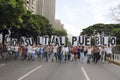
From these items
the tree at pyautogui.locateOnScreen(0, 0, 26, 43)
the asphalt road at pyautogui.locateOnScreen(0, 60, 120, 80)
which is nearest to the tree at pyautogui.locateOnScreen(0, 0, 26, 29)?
the tree at pyautogui.locateOnScreen(0, 0, 26, 43)

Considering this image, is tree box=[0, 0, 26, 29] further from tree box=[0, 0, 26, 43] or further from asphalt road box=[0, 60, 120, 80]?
asphalt road box=[0, 60, 120, 80]

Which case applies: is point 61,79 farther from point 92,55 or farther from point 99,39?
point 99,39

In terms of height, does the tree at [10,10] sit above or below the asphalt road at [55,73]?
above

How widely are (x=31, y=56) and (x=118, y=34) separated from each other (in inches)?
2813

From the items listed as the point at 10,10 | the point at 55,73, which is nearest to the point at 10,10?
the point at 10,10

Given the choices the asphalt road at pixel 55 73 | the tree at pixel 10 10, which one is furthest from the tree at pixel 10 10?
the asphalt road at pixel 55 73

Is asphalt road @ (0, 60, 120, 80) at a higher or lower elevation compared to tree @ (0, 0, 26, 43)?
lower

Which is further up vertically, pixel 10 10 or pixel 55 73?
pixel 10 10

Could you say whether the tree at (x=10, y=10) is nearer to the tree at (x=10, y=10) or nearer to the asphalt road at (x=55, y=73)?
the tree at (x=10, y=10)

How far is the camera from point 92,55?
3928 centimetres

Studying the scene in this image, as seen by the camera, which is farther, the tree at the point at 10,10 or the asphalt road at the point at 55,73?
the tree at the point at 10,10

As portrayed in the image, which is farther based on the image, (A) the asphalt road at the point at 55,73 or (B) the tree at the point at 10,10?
(B) the tree at the point at 10,10

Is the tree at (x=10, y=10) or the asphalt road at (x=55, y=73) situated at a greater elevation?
the tree at (x=10, y=10)

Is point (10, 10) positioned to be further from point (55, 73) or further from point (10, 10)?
point (55, 73)
